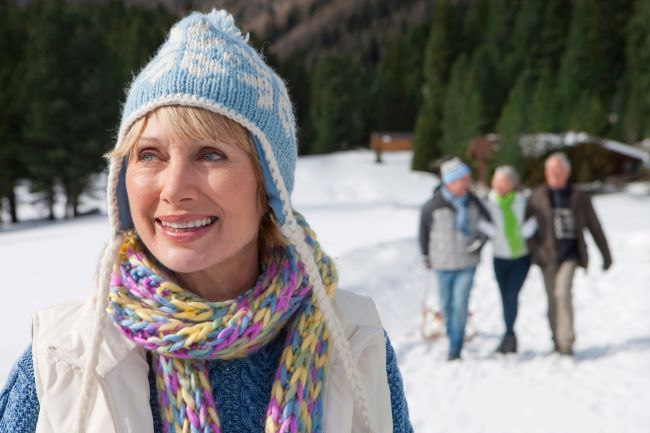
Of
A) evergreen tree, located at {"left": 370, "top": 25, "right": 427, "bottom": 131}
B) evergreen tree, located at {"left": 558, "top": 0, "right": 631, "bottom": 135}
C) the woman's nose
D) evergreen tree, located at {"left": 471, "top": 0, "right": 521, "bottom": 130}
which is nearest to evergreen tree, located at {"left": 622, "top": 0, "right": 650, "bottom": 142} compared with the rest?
evergreen tree, located at {"left": 558, "top": 0, "right": 631, "bottom": 135}

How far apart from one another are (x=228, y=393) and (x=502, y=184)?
508 cm

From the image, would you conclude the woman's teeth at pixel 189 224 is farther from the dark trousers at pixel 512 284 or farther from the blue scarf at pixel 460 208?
the dark trousers at pixel 512 284

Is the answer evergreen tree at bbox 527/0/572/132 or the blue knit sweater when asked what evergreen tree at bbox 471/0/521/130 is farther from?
the blue knit sweater

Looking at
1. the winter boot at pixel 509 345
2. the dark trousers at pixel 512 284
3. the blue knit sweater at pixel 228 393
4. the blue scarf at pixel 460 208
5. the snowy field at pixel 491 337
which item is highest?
the blue knit sweater at pixel 228 393

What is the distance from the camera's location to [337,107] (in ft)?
182

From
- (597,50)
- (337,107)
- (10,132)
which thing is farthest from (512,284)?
(597,50)

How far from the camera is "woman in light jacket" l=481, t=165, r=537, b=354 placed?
6000 mm

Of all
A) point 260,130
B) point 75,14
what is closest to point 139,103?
point 260,130

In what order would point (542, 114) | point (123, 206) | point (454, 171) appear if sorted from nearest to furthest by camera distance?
1. point (123, 206)
2. point (454, 171)
3. point (542, 114)

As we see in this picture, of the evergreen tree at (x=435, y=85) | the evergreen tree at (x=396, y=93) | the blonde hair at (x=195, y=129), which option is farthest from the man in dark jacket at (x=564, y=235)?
the evergreen tree at (x=396, y=93)

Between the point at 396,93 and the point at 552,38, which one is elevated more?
the point at 552,38

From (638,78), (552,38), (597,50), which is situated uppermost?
(552,38)

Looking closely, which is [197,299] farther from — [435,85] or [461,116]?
[435,85]

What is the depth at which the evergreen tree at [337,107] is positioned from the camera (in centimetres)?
5519
